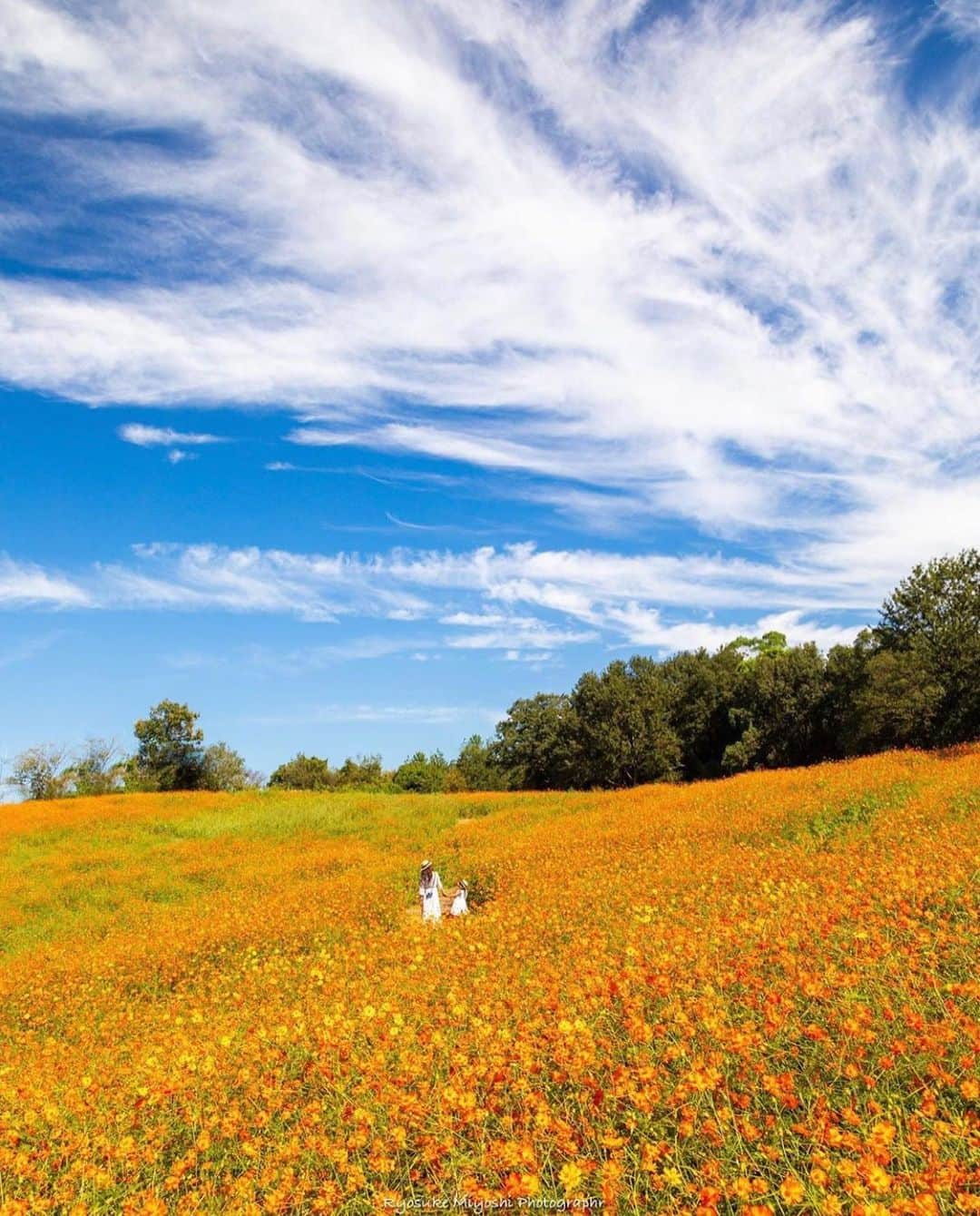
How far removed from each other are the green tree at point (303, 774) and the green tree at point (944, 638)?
1879 inches

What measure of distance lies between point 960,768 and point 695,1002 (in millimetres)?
16541

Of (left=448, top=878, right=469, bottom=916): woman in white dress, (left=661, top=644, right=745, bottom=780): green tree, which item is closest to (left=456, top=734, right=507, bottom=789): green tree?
(left=661, top=644, right=745, bottom=780): green tree

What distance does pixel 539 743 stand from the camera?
5156 centimetres

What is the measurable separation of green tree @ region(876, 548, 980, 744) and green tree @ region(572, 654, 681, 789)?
1329 centimetres

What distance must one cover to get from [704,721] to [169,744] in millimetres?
35760

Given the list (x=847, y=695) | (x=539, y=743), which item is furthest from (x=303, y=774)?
(x=847, y=695)

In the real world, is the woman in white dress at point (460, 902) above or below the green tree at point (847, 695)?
below

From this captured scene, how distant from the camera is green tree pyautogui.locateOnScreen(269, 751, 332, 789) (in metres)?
67.8

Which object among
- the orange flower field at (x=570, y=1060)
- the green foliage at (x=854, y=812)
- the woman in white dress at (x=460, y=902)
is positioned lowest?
the woman in white dress at (x=460, y=902)

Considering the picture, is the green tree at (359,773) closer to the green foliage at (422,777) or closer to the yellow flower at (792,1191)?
the green foliage at (422,777)

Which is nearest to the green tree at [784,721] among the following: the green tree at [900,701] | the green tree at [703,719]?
the green tree at [703,719]

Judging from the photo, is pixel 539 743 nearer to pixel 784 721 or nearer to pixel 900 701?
pixel 784 721

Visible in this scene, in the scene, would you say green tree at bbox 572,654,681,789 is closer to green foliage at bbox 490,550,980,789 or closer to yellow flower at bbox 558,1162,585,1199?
green foliage at bbox 490,550,980,789

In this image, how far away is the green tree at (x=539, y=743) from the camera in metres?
49.5
